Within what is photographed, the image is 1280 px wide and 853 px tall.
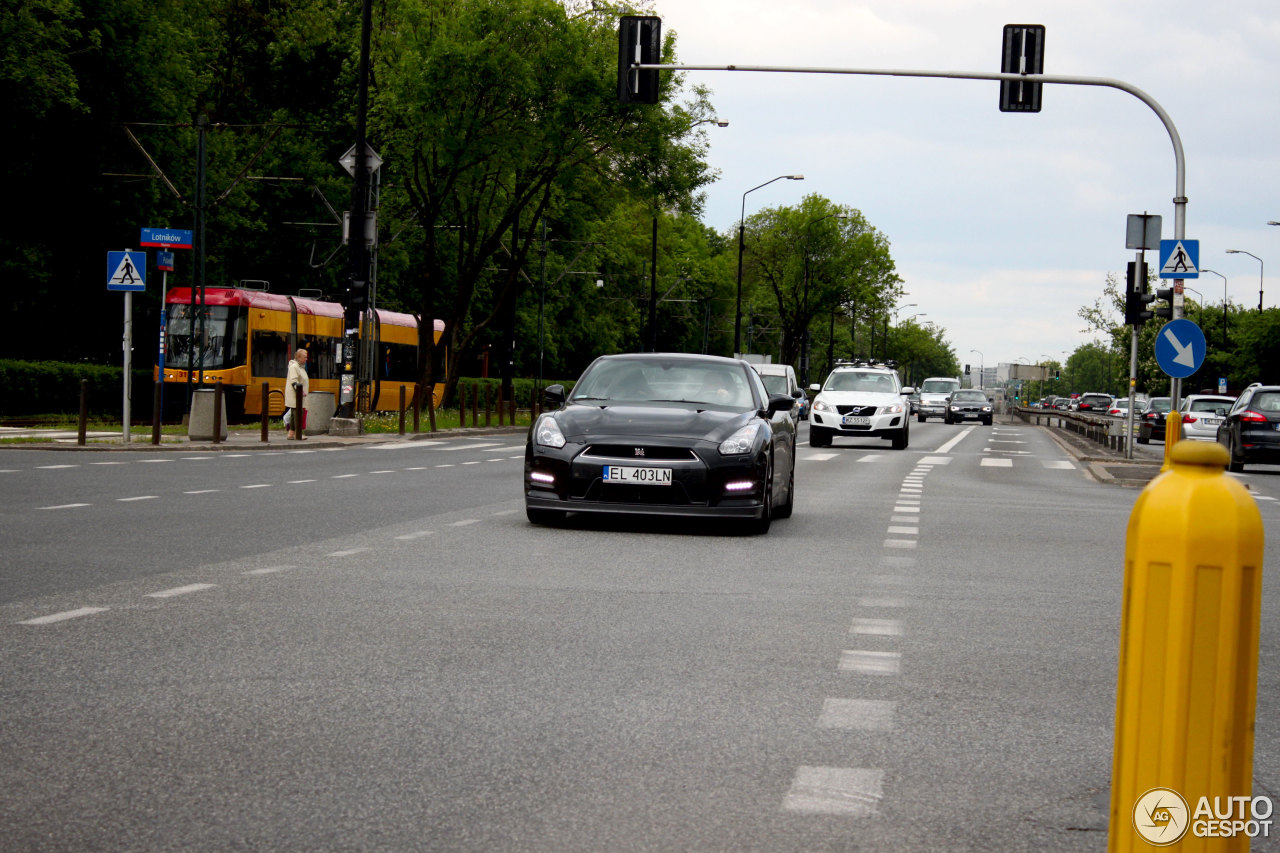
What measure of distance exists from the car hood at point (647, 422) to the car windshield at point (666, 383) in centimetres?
48

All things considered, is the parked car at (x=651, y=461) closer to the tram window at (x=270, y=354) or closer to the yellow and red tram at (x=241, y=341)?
the yellow and red tram at (x=241, y=341)

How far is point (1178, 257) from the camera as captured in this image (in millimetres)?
22578

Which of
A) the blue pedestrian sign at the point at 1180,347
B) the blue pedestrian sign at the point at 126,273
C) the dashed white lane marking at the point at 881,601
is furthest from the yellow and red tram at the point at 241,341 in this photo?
the dashed white lane marking at the point at 881,601

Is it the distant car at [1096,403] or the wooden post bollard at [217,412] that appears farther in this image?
the distant car at [1096,403]

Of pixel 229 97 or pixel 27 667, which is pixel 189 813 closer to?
pixel 27 667

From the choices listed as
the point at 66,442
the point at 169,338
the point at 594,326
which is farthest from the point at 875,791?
the point at 594,326

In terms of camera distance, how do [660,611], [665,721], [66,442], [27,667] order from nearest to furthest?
1. [665,721]
2. [27,667]
3. [660,611]
4. [66,442]

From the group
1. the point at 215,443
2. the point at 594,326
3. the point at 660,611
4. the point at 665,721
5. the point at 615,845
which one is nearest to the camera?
the point at 615,845

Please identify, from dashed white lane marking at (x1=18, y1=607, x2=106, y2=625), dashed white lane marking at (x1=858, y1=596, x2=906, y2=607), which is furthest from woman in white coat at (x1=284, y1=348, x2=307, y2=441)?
dashed white lane marking at (x1=18, y1=607, x2=106, y2=625)

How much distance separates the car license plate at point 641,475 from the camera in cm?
1275

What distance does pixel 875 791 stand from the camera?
15.6 ft

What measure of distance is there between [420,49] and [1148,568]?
137 ft

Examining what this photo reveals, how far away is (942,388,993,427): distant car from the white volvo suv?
123 feet

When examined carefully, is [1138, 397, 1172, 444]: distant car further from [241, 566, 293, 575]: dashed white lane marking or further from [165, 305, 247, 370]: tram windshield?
[241, 566, 293, 575]: dashed white lane marking
